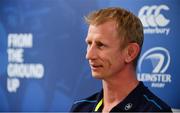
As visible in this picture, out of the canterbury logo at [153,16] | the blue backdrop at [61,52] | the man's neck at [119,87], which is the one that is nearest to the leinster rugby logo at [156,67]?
the blue backdrop at [61,52]

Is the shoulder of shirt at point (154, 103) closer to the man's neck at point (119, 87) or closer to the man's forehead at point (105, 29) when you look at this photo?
the man's neck at point (119, 87)

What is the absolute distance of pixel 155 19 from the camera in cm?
201

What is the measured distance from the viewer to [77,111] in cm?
112

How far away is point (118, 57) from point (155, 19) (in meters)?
1.03

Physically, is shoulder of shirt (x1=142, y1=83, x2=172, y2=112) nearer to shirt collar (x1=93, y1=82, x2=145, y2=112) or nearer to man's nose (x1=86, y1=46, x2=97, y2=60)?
shirt collar (x1=93, y1=82, x2=145, y2=112)

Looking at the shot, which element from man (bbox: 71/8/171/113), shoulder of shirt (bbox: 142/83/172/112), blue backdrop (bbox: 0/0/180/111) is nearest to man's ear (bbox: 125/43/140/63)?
man (bbox: 71/8/171/113)

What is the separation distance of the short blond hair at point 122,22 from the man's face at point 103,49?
0.01 metres

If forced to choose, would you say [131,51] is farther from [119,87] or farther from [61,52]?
[61,52]

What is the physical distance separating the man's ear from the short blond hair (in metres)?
0.01

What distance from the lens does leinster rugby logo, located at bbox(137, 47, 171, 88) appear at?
1.96m

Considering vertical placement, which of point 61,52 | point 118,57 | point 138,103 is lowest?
point 61,52

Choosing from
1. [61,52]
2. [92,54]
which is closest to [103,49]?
[92,54]

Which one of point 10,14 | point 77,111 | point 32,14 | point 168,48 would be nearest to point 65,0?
point 32,14

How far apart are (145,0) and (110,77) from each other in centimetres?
112
